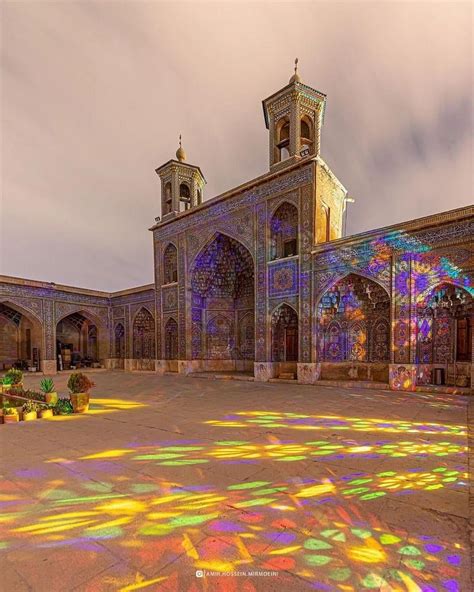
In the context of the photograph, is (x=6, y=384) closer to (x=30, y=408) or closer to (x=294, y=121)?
(x=30, y=408)

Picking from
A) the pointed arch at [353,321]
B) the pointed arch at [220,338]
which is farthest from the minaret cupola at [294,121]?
the pointed arch at [220,338]

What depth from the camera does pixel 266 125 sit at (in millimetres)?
14102

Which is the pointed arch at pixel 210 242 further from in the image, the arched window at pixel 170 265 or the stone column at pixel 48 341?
the stone column at pixel 48 341

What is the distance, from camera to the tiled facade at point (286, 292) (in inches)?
369

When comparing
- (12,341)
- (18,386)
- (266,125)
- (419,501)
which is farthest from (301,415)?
(12,341)

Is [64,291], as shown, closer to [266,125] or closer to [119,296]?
[119,296]

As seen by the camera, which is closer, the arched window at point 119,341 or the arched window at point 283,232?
the arched window at point 283,232

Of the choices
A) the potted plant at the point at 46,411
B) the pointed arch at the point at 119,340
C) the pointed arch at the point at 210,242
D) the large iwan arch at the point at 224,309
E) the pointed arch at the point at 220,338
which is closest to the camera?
the potted plant at the point at 46,411

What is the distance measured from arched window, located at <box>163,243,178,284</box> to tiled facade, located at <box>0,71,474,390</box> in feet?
0.25

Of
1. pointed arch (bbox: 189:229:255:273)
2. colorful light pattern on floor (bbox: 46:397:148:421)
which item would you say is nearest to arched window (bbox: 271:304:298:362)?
pointed arch (bbox: 189:229:255:273)

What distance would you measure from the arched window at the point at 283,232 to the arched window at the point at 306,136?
241 cm

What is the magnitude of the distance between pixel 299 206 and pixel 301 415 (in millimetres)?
8023

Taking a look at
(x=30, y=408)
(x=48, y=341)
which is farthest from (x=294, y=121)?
(x=48, y=341)

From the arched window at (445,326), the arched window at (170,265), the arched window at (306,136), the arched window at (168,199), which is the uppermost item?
the arched window at (306,136)
